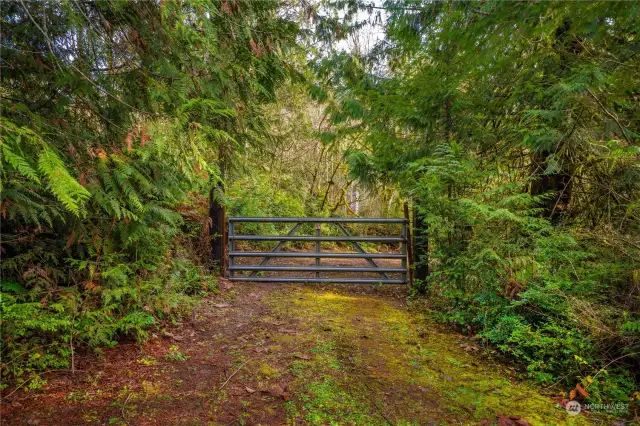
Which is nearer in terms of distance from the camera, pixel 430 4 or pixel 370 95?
pixel 430 4

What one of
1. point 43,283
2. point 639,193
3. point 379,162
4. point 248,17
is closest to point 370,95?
point 379,162

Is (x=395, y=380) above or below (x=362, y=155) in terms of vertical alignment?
below

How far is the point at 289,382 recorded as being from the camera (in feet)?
9.24

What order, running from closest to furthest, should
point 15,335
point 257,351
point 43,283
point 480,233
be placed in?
point 15,335
point 43,283
point 257,351
point 480,233

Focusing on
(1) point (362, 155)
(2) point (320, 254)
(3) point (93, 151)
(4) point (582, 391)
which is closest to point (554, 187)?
(1) point (362, 155)

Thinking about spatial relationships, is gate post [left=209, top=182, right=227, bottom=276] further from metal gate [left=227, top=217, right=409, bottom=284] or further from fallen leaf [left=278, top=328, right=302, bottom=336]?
fallen leaf [left=278, top=328, right=302, bottom=336]

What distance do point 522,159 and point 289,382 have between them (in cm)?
493

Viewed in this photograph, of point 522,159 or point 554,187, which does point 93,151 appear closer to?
point 522,159

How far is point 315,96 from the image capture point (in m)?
6.27

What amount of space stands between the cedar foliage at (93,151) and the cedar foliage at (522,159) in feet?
8.27

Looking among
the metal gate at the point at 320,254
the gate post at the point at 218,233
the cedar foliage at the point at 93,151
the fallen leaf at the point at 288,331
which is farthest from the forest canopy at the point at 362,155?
the fallen leaf at the point at 288,331

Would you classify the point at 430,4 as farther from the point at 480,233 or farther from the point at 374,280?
the point at 374,280

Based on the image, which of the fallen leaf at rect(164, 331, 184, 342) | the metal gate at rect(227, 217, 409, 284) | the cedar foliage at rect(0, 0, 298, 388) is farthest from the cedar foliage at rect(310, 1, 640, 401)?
the fallen leaf at rect(164, 331, 184, 342)

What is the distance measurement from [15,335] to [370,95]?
5212mm
